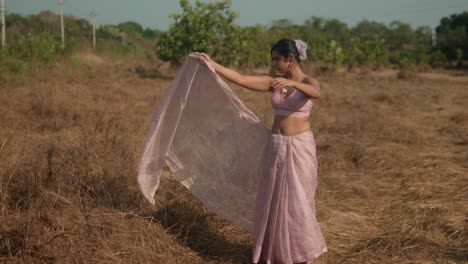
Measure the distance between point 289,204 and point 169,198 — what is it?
4.36 feet

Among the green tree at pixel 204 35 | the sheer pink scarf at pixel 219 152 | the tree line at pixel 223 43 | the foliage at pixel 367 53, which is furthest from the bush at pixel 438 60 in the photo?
the sheer pink scarf at pixel 219 152

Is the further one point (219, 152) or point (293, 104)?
point (219, 152)

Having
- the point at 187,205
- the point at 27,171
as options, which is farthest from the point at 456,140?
the point at 27,171

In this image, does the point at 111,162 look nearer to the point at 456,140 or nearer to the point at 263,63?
the point at 456,140

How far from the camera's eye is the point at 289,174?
3018 millimetres

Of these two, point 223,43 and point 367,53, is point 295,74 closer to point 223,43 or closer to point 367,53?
point 223,43

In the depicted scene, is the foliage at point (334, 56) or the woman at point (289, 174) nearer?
the woman at point (289, 174)

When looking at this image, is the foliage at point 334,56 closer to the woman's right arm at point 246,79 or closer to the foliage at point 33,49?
the foliage at point 33,49

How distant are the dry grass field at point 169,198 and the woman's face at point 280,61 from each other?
1.30 m

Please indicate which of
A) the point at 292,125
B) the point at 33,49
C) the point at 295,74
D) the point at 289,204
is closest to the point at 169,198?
the point at 289,204

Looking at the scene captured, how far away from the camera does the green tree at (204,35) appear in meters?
16.2

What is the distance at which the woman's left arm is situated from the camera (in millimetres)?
2750

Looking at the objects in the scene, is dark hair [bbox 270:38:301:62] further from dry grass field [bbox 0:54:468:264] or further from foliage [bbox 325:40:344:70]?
foliage [bbox 325:40:344:70]

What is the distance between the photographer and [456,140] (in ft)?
25.0
